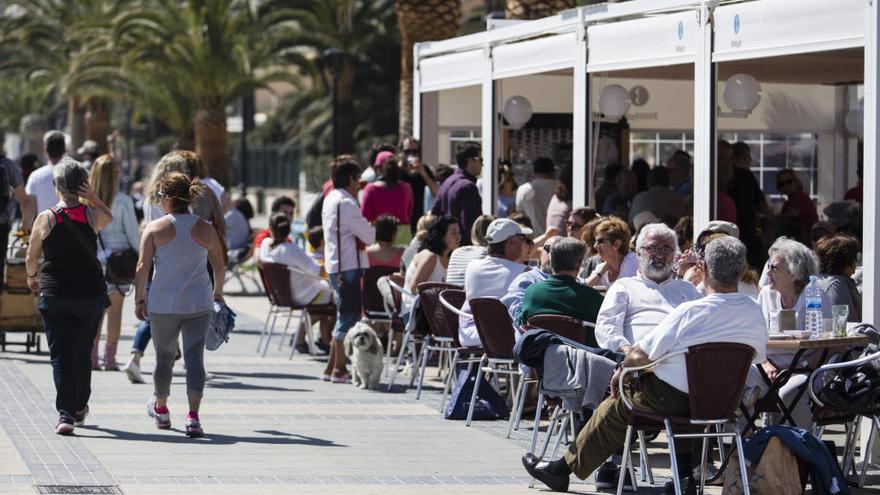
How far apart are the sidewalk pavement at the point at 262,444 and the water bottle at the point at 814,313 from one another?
1095mm

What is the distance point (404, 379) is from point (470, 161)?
2299 mm

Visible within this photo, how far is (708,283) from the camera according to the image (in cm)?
729

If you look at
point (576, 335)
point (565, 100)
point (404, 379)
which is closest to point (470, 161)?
point (404, 379)

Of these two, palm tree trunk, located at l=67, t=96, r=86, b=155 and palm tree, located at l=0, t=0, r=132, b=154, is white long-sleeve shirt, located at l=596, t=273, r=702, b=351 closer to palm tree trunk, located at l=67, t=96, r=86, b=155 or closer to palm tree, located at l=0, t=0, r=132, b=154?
palm tree, located at l=0, t=0, r=132, b=154

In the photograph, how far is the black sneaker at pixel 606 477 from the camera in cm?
809

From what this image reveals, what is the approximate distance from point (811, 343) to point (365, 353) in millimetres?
4782

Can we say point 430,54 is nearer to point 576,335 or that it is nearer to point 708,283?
Result: point 576,335

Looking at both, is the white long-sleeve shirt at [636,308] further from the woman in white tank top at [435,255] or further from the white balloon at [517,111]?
the white balloon at [517,111]

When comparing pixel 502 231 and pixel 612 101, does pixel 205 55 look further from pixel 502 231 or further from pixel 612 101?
pixel 502 231

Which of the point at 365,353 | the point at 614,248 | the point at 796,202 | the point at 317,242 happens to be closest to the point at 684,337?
the point at 614,248

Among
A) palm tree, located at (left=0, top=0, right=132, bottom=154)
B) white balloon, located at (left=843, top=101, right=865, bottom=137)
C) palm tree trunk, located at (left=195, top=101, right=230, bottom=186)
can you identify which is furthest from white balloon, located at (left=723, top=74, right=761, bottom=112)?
palm tree, located at (left=0, top=0, right=132, bottom=154)

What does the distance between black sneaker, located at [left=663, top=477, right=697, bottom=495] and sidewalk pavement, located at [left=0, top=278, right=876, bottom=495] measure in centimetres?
46

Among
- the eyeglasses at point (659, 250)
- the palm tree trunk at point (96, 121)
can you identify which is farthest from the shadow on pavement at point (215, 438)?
the palm tree trunk at point (96, 121)

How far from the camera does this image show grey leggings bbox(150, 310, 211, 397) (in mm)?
9586
